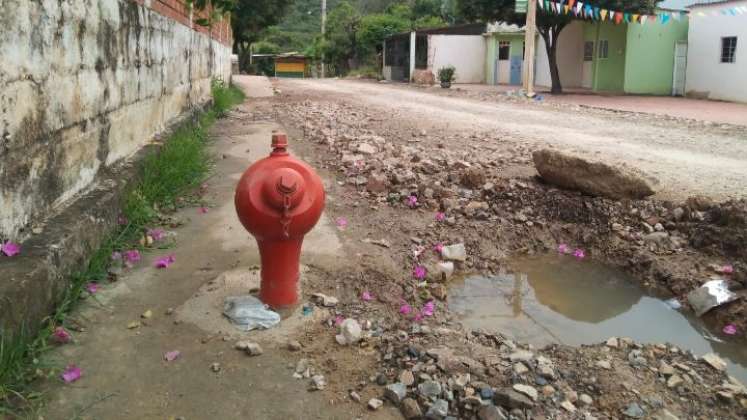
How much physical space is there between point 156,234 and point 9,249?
1.37 metres

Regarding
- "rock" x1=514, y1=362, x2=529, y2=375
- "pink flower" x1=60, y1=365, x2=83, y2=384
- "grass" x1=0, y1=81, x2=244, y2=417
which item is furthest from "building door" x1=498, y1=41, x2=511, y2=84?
"pink flower" x1=60, y1=365, x2=83, y2=384

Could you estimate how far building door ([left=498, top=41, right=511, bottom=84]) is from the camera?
31.6 meters

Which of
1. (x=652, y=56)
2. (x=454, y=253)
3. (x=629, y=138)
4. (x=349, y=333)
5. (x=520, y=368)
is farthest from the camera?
(x=652, y=56)

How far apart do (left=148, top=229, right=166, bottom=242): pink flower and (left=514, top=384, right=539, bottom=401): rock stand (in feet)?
8.20

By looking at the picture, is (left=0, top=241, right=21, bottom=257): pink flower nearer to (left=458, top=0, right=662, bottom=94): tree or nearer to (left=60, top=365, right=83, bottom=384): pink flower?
(left=60, top=365, right=83, bottom=384): pink flower

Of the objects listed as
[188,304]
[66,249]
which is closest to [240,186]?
[188,304]

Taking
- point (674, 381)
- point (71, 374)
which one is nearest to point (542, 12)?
point (674, 381)

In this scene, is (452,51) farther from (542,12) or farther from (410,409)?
(410,409)

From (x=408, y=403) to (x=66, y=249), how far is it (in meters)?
1.75

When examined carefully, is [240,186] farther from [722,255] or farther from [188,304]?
[722,255]

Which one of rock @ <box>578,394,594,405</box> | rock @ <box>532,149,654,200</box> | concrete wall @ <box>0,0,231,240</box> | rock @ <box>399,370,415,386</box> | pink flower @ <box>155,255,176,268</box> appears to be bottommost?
rock @ <box>578,394,594,405</box>

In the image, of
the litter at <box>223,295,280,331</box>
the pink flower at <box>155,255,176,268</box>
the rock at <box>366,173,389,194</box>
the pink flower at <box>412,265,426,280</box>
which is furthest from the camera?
the rock at <box>366,173,389,194</box>

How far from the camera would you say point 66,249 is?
2893 mm

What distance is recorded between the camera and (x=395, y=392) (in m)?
2.32
